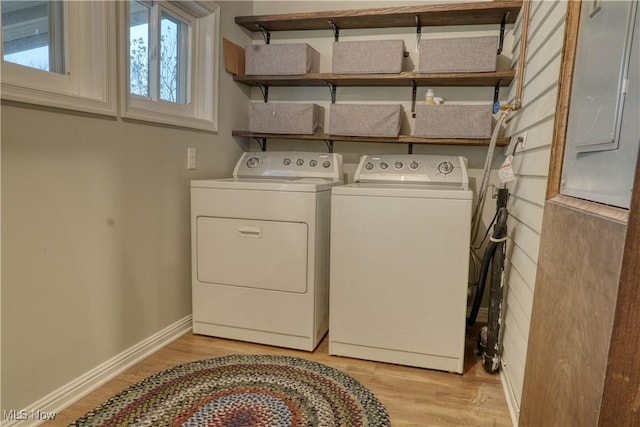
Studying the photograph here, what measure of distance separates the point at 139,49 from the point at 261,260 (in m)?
1.22

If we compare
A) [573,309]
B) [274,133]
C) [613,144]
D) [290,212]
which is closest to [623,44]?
[613,144]

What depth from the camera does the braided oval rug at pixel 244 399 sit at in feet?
4.81

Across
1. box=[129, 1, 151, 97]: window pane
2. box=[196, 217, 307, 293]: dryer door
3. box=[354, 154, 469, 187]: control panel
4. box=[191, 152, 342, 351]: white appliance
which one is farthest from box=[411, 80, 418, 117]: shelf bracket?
box=[129, 1, 151, 97]: window pane

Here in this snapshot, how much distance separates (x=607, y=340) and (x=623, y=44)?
19.9 inches

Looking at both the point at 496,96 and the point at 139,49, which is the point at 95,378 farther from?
the point at 496,96

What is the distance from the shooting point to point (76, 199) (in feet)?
5.00

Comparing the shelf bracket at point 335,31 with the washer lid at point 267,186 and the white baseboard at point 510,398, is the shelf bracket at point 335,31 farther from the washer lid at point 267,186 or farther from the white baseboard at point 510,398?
the white baseboard at point 510,398

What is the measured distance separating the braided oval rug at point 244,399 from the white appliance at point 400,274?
26 cm

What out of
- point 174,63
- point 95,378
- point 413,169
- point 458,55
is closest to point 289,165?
point 413,169

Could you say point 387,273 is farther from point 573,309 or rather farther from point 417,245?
point 573,309

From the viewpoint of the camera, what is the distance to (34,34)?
145 centimetres

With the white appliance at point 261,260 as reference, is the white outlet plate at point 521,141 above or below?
above

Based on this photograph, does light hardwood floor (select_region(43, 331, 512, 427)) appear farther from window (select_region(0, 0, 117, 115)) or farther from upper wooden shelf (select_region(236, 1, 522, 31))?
upper wooden shelf (select_region(236, 1, 522, 31))
